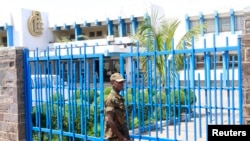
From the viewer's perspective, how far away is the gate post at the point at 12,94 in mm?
5344

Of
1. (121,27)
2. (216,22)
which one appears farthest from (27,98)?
(121,27)

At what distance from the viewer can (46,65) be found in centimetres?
509

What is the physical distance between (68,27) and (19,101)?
25.9 m

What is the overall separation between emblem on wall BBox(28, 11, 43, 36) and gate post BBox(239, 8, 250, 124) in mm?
28500

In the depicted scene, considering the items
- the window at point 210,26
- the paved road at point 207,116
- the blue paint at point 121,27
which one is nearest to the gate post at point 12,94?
the paved road at point 207,116

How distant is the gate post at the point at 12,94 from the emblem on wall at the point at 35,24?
2554 cm

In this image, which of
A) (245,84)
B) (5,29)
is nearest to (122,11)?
(5,29)

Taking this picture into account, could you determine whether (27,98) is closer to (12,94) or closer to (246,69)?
(12,94)

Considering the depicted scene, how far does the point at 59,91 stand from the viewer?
4.98 meters

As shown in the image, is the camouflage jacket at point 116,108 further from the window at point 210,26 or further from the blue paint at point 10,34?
the blue paint at point 10,34

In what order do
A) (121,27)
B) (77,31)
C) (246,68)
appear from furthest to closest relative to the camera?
(77,31), (121,27), (246,68)

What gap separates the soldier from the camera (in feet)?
12.0

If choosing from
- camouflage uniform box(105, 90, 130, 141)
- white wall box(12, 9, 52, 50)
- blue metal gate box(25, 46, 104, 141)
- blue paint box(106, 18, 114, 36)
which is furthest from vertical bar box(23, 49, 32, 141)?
white wall box(12, 9, 52, 50)

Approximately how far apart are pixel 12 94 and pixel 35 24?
86.5 ft
